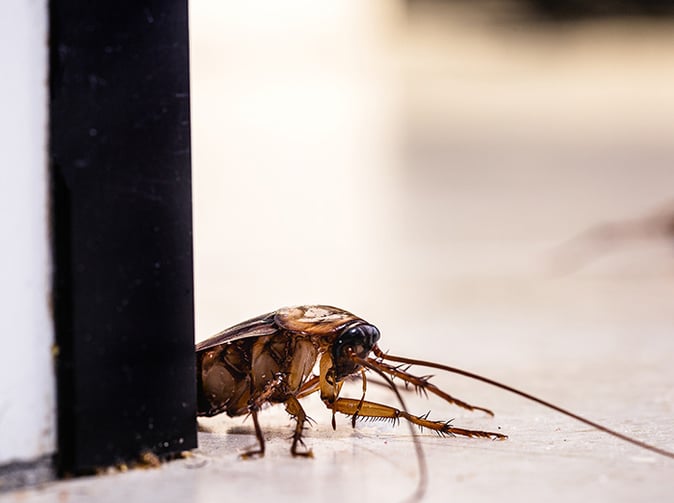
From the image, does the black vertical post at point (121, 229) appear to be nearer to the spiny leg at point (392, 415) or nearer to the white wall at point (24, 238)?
the white wall at point (24, 238)

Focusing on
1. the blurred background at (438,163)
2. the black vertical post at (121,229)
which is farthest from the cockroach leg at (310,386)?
the blurred background at (438,163)

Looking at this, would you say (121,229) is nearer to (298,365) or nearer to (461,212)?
(298,365)

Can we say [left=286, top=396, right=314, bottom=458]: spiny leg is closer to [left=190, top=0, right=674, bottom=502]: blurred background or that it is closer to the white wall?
[left=190, top=0, right=674, bottom=502]: blurred background

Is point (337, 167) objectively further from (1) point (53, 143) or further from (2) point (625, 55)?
(1) point (53, 143)

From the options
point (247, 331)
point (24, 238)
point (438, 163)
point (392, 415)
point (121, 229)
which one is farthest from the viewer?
point (438, 163)

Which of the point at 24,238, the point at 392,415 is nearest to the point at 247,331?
the point at 392,415

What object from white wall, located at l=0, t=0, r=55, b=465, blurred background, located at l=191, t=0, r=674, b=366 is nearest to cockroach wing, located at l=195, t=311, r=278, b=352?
white wall, located at l=0, t=0, r=55, b=465
